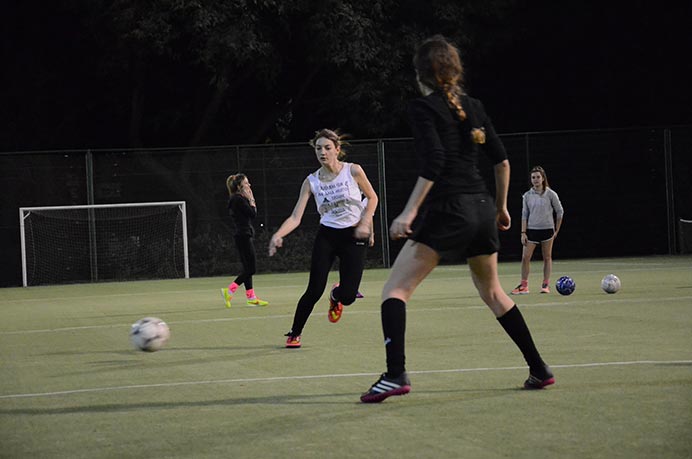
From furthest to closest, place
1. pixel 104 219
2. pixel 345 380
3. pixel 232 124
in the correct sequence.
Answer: pixel 232 124, pixel 104 219, pixel 345 380

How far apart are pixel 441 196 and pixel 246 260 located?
35.9 feet

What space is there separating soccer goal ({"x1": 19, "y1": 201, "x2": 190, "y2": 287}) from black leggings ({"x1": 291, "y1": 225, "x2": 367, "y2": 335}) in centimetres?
1634

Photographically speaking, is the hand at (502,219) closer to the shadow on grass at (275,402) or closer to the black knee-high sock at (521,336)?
the black knee-high sock at (521,336)

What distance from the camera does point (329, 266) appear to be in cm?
1051

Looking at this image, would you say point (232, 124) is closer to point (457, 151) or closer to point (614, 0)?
point (614, 0)

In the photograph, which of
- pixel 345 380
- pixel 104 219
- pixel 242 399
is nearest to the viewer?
pixel 242 399

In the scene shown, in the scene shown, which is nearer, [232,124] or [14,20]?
[14,20]

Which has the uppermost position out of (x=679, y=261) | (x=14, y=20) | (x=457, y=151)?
(x=14, y=20)

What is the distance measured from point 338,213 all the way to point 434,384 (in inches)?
129

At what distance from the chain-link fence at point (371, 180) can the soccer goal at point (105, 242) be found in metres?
0.29

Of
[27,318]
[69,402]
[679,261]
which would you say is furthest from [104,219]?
[69,402]

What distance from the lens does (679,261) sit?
25078mm

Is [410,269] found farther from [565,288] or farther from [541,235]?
[541,235]

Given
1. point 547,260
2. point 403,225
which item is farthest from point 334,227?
point 547,260
